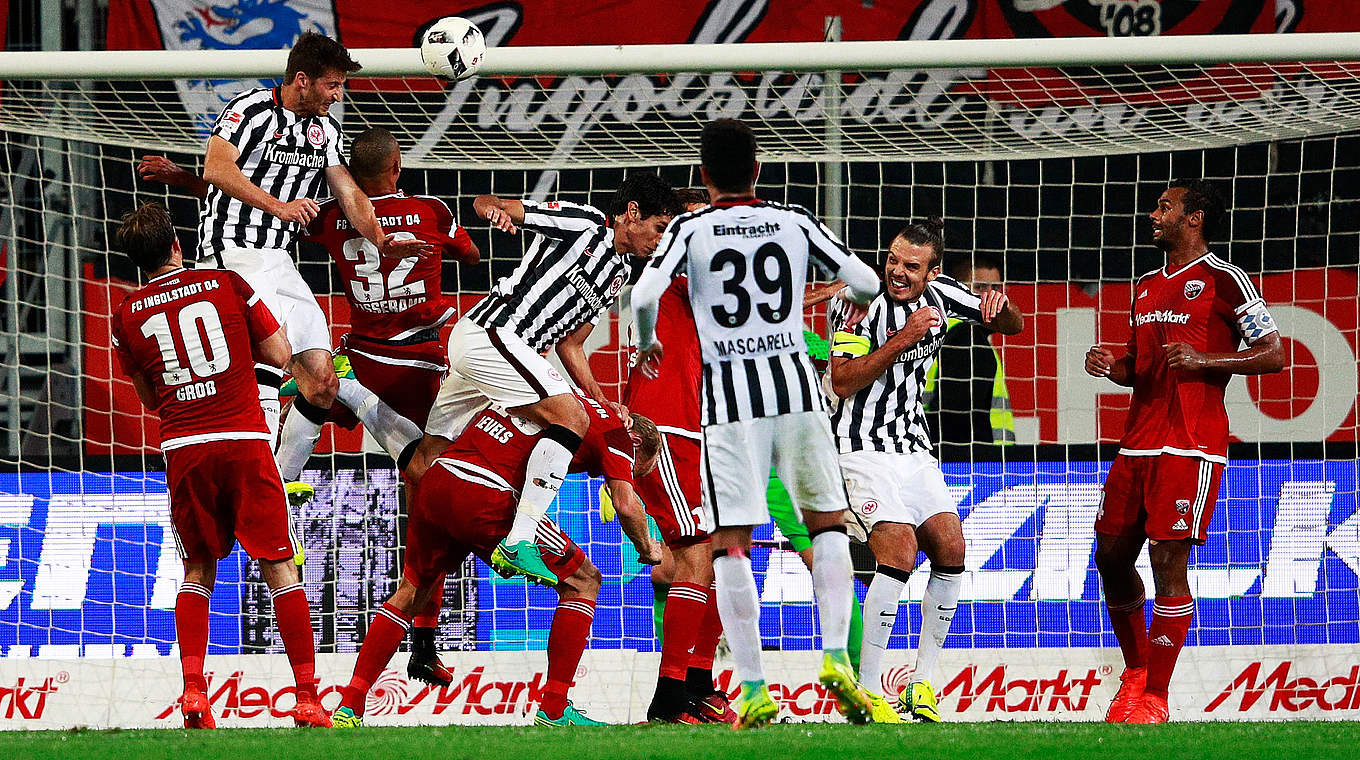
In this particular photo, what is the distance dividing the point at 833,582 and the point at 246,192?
2.77 metres

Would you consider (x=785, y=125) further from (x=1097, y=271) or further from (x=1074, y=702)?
(x=1074, y=702)

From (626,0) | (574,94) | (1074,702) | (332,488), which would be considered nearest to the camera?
(1074,702)

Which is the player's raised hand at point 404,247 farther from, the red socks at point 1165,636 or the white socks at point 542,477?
the red socks at point 1165,636

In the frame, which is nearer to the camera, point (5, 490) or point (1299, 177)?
point (5, 490)

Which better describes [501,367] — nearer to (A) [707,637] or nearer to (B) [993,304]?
(A) [707,637]

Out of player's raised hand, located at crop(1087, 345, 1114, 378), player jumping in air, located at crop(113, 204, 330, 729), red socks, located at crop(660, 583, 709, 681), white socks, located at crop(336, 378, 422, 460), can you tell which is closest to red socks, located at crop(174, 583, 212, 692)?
player jumping in air, located at crop(113, 204, 330, 729)

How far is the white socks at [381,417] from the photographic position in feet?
23.4

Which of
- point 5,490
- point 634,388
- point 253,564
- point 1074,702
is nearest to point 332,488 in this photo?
point 253,564

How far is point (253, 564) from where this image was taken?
844 centimetres

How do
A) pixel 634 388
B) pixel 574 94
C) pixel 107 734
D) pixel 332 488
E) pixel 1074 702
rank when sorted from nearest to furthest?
pixel 107 734
pixel 634 388
pixel 1074 702
pixel 332 488
pixel 574 94

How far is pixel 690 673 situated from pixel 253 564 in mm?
3032

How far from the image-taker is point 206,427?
5.80m

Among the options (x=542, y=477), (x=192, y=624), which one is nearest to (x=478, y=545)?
(x=542, y=477)

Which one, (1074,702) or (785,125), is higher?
(785,125)
